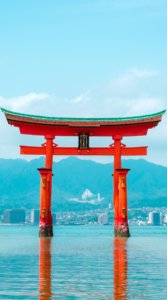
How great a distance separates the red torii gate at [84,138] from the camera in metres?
38.5

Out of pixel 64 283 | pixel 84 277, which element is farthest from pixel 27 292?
pixel 84 277

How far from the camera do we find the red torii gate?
3853 cm

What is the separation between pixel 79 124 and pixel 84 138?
1.45m

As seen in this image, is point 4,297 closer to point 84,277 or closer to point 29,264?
point 84,277

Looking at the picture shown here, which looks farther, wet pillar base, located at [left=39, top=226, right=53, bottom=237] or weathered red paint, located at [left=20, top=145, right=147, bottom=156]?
weathered red paint, located at [left=20, top=145, right=147, bottom=156]

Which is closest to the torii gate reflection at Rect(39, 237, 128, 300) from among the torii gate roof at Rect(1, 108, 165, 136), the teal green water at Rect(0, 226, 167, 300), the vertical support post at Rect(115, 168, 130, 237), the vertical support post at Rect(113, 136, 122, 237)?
the teal green water at Rect(0, 226, 167, 300)

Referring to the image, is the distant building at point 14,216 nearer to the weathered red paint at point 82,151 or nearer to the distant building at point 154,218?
the distant building at point 154,218

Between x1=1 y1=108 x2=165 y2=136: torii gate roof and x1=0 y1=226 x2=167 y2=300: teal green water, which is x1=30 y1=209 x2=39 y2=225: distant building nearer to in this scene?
x1=1 y1=108 x2=165 y2=136: torii gate roof

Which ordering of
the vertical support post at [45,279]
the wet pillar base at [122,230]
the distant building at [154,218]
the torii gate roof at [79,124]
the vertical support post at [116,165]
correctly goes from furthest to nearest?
the distant building at [154,218] → the vertical support post at [116,165] → the wet pillar base at [122,230] → the torii gate roof at [79,124] → the vertical support post at [45,279]

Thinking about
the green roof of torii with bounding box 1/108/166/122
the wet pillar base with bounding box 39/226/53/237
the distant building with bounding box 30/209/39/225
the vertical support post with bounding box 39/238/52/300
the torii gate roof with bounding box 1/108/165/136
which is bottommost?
the vertical support post with bounding box 39/238/52/300

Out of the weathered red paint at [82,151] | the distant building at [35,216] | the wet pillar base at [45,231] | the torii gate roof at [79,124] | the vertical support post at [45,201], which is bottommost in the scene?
the wet pillar base at [45,231]

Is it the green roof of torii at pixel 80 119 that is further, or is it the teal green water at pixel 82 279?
the green roof of torii at pixel 80 119

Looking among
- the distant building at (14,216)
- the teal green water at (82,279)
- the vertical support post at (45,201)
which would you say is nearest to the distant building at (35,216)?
the distant building at (14,216)

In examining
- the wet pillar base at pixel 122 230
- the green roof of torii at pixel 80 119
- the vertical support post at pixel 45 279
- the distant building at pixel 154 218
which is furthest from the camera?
the distant building at pixel 154 218
